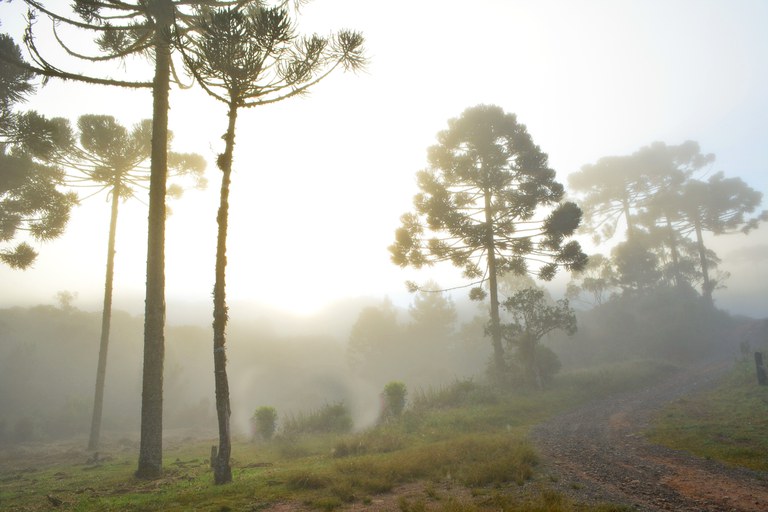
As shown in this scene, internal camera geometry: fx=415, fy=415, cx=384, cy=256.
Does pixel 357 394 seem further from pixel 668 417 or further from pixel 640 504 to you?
pixel 640 504

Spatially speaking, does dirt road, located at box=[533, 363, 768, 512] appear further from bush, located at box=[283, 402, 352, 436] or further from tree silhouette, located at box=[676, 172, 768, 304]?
tree silhouette, located at box=[676, 172, 768, 304]

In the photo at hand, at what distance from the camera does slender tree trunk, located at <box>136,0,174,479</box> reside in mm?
10445

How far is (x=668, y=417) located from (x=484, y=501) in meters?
9.67

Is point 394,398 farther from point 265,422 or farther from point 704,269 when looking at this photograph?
point 704,269

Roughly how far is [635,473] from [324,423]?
1378cm

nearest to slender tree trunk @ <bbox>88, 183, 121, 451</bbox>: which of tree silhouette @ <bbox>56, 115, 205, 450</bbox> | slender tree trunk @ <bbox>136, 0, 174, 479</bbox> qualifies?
tree silhouette @ <bbox>56, 115, 205, 450</bbox>

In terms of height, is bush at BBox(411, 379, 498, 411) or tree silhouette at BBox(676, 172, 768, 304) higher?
tree silhouette at BBox(676, 172, 768, 304)

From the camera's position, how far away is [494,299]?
72.7 feet

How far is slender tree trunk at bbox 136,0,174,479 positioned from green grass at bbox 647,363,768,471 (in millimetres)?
12317

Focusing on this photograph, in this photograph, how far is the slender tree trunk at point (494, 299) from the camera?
72.8 feet

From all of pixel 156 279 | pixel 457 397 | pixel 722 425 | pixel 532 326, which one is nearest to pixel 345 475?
pixel 156 279

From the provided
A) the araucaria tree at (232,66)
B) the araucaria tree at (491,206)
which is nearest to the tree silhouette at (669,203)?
the araucaria tree at (491,206)

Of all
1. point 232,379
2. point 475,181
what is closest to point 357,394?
point 232,379

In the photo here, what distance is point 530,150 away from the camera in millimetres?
23359
